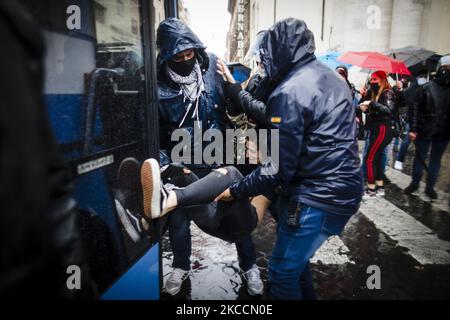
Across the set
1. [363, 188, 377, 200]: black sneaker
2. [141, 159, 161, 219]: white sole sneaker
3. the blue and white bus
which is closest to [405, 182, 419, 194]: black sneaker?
[363, 188, 377, 200]: black sneaker

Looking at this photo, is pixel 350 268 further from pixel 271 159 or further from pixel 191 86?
pixel 191 86

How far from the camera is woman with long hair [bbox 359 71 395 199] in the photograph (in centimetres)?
545

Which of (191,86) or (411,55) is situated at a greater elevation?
(411,55)

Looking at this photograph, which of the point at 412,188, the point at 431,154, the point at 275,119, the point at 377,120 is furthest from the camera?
the point at 412,188

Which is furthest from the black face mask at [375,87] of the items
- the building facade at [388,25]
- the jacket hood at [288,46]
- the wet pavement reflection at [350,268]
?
the building facade at [388,25]

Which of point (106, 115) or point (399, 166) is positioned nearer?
point (106, 115)

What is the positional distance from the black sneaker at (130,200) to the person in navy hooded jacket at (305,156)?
0.86 meters

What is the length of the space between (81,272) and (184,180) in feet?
4.05

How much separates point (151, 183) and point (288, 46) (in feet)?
4.24

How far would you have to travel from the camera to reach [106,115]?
1.84 meters

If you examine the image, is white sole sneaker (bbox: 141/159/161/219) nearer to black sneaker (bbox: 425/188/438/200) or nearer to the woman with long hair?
the woman with long hair

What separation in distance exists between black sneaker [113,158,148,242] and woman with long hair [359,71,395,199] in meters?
4.72

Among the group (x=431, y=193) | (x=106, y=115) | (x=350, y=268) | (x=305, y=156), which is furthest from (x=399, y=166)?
(x=106, y=115)
